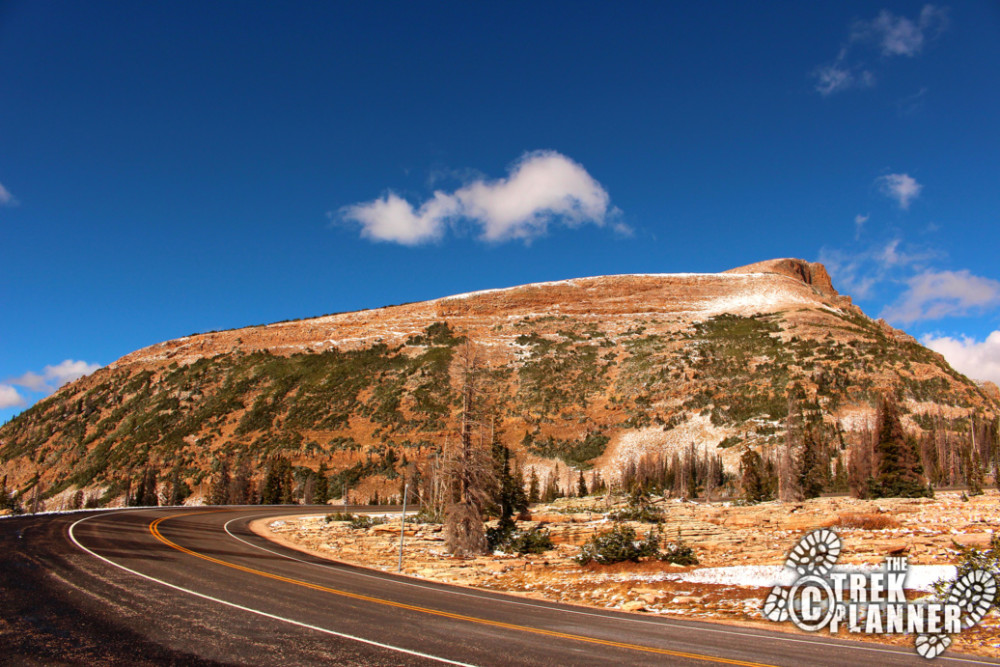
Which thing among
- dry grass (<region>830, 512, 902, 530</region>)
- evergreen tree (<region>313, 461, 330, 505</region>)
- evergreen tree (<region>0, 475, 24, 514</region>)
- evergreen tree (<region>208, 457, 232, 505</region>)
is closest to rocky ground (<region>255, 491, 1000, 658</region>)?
dry grass (<region>830, 512, 902, 530</region>)

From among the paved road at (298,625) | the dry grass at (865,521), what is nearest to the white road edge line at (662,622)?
the paved road at (298,625)

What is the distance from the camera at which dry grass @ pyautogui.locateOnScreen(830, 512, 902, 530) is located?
2133 cm

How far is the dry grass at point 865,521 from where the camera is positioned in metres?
21.3

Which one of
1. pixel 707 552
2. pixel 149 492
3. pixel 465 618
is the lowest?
pixel 149 492

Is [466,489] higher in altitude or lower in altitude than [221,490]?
higher

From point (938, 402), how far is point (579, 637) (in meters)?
67.7

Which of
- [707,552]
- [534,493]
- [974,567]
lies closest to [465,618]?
[974,567]

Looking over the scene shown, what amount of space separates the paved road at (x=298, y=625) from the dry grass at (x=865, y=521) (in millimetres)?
13531

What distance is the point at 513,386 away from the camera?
81.1 meters

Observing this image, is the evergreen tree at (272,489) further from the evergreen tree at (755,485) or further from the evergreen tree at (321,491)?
the evergreen tree at (755,485)

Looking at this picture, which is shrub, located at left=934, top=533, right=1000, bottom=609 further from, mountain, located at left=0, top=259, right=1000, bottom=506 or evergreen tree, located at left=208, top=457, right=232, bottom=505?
evergreen tree, located at left=208, top=457, right=232, bottom=505

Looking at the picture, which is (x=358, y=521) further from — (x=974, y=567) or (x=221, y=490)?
(x=221, y=490)

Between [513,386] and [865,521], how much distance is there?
60445mm

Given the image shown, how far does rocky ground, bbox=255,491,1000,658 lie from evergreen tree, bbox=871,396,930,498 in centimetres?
643
